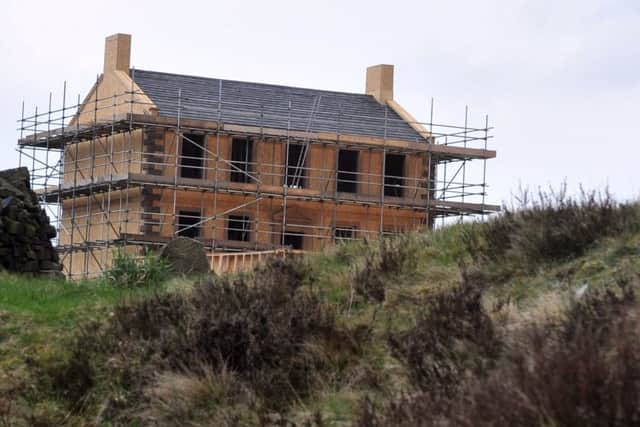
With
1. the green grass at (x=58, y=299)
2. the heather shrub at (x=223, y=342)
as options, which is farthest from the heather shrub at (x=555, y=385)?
the green grass at (x=58, y=299)

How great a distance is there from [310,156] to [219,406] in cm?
3984

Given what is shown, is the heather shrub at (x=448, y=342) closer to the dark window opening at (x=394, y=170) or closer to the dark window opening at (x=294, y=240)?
the dark window opening at (x=294, y=240)

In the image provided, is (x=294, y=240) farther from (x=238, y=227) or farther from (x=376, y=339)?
(x=376, y=339)

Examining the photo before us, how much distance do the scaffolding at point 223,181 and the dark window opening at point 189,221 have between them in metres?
0.04

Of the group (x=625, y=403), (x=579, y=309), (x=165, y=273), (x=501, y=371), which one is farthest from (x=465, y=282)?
(x=165, y=273)

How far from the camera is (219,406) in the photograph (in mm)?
11602

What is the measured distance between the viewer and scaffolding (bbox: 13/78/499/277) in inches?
1886

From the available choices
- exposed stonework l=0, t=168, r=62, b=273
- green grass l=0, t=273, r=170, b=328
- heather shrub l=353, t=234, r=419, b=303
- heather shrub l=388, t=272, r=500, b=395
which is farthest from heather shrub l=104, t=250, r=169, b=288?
heather shrub l=388, t=272, r=500, b=395

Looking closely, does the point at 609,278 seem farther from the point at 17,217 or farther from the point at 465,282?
the point at 17,217

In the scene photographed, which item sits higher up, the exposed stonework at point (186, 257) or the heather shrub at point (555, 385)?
the exposed stonework at point (186, 257)

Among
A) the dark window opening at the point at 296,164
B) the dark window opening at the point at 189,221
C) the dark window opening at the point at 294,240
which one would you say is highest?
the dark window opening at the point at 296,164

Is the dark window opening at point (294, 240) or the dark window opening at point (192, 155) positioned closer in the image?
the dark window opening at point (192, 155)

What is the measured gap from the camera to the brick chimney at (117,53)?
51.9m

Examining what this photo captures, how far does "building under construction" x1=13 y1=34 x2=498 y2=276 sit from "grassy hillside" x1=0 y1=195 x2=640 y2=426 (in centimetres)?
3148
